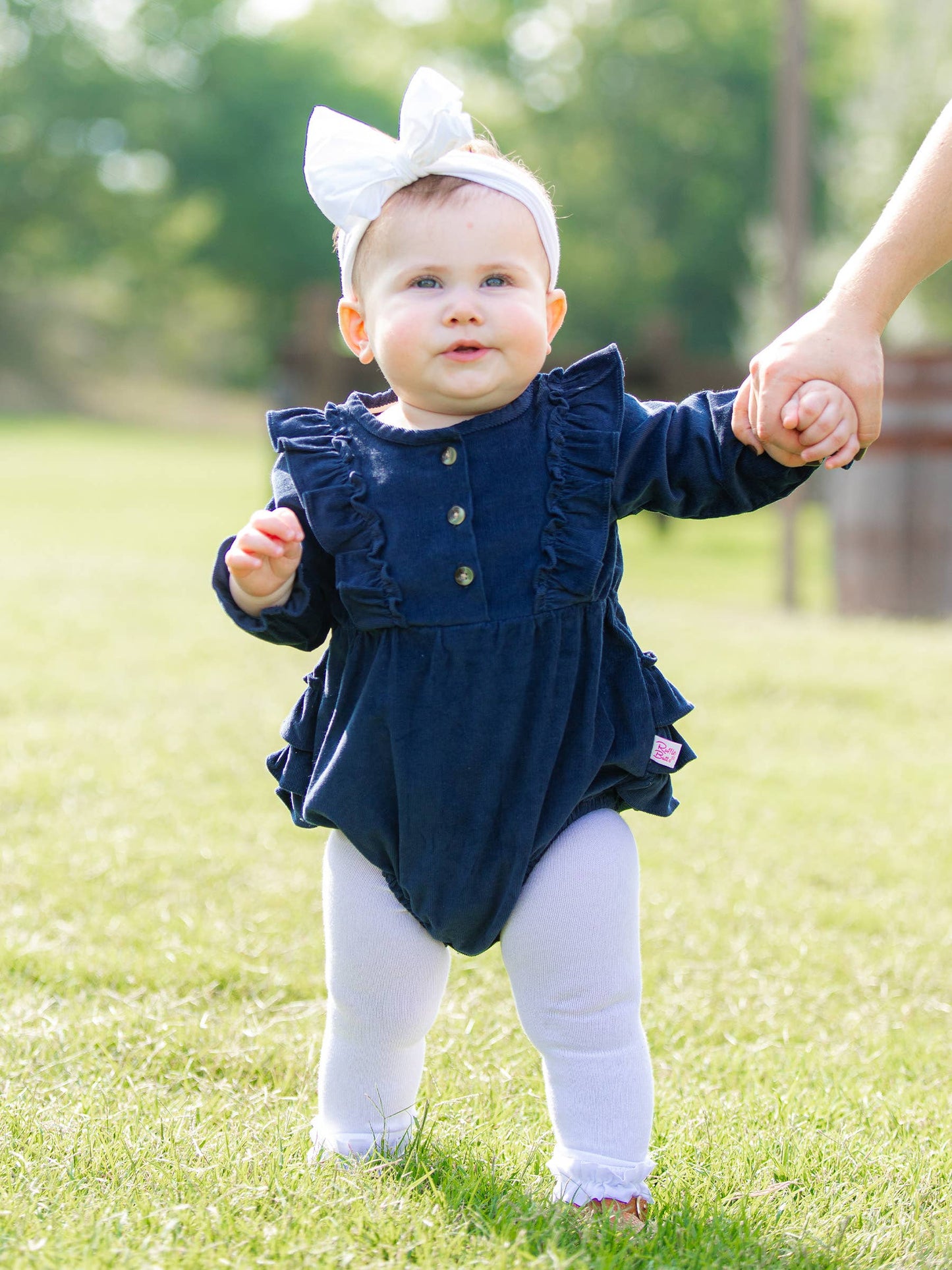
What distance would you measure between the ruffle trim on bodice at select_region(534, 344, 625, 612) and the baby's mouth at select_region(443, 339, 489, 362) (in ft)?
0.43

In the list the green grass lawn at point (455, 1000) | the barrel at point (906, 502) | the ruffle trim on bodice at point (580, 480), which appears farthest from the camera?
the barrel at point (906, 502)

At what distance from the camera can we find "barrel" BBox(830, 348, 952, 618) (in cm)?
835

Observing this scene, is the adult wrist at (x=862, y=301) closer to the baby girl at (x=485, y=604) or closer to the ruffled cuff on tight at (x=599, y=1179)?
the baby girl at (x=485, y=604)

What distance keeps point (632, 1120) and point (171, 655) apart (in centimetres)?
442

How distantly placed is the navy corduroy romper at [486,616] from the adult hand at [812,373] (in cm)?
6

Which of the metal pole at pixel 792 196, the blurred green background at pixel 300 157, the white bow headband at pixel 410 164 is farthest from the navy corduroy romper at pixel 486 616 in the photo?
the blurred green background at pixel 300 157

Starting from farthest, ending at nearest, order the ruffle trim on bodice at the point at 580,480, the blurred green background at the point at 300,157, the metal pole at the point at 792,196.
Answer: the blurred green background at the point at 300,157 < the metal pole at the point at 792,196 < the ruffle trim on bodice at the point at 580,480

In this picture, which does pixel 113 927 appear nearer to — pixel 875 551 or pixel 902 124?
pixel 875 551

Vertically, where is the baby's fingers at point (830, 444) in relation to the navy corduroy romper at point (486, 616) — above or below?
above

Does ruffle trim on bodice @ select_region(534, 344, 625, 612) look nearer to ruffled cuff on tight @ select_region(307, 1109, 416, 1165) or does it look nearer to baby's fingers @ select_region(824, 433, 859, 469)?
baby's fingers @ select_region(824, 433, 859, 469)

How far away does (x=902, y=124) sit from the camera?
23.9m

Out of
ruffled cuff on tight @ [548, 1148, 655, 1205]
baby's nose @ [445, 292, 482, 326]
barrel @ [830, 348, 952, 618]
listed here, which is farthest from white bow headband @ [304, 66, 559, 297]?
barrel @ [830, 348, 952, 618]

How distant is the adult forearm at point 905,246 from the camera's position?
1.97 metres

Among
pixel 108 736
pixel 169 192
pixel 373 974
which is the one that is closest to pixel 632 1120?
pixel 373 974
